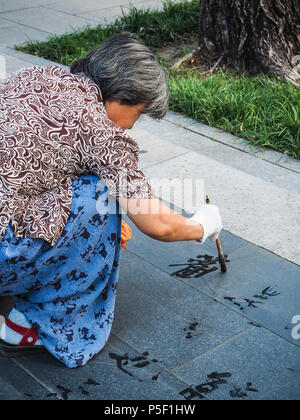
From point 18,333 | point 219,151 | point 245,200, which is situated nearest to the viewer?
point 18,333

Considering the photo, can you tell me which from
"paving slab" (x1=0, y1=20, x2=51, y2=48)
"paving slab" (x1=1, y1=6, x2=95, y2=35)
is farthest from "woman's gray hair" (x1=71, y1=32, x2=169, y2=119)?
"paving slab" (x1=1, y1=6, x2=95, y2=35)

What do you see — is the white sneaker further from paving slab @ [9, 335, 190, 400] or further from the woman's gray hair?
the woman's gray hair

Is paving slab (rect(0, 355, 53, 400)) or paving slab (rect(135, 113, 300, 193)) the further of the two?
paving slab (rect(135, 113, 300, 193))

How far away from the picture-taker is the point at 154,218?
2.44 m

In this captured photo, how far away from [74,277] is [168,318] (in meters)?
0.57

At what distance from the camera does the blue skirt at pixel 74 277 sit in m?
2.48

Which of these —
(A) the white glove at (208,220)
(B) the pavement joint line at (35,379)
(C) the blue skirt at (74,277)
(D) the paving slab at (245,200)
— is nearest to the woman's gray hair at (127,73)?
(C) the blue skirt at (74,277)

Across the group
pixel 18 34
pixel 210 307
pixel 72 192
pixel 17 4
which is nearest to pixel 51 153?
pixel 72 192

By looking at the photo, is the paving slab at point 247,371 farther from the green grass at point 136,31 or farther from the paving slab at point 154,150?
the green grass at point 136,31

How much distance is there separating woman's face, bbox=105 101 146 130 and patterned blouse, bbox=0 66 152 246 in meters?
0.07

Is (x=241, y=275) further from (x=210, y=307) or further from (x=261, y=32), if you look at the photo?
(x=261, y=32)

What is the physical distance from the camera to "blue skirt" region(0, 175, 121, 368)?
2.48 metres

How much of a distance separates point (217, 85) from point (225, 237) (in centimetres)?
231

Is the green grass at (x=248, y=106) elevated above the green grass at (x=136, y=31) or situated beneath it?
situated beneath
